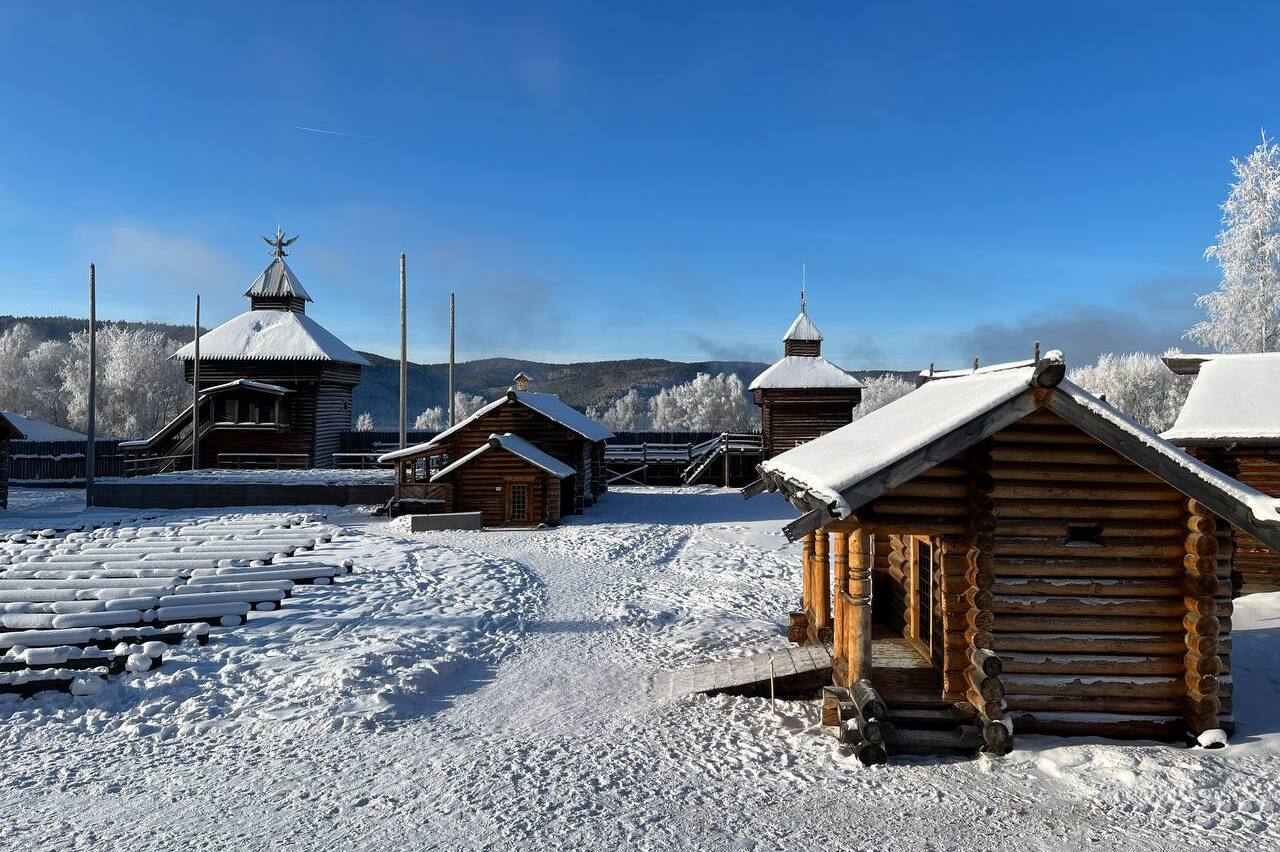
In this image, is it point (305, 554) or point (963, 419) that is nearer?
point (963, 419)

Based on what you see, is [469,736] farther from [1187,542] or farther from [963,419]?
[1187,542]

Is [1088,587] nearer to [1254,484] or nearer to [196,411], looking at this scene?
[1254,484]

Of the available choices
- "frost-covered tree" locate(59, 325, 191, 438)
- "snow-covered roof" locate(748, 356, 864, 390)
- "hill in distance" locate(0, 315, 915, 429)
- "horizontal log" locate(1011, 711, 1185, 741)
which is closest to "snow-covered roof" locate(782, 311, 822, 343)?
"snow-covered roof" locate(748, 356, 864, 390)

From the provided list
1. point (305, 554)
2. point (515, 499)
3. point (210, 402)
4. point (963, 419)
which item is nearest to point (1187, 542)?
point (963, 419)

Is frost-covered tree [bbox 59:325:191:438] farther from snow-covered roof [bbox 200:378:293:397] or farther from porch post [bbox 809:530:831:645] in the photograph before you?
porch post [bbox 809:530:831:645]

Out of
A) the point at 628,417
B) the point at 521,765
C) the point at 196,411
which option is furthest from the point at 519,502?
the point at 628,417

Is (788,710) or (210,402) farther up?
(210,402)

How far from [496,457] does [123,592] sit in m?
13.0

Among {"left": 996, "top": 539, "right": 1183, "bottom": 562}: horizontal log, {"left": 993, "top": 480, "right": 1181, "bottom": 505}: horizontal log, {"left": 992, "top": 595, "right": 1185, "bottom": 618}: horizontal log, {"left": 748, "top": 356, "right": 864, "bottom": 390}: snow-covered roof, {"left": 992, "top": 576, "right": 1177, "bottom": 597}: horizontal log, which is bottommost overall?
{"left": 992, "top": 595, "right": 1185, "bottom": 618}: horizontal log

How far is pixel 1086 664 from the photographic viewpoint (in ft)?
25.6

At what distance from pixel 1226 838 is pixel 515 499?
2016 centimetres

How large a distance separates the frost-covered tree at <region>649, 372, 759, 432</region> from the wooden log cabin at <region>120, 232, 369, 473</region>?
45.3m

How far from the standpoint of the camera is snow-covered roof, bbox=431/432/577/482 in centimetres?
2350

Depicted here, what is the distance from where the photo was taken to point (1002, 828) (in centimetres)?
614
